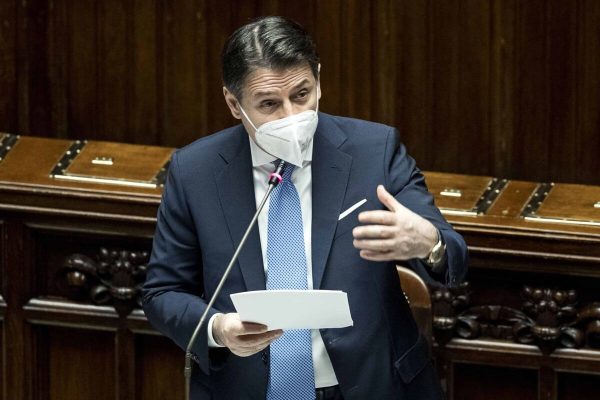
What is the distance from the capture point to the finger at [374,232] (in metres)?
3.07

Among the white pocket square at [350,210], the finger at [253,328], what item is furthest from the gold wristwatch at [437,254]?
the finger at [253,328]

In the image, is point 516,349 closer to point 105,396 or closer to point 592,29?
point 592,29

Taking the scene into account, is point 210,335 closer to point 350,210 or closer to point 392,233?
point 350,210

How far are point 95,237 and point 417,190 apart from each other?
1625mm

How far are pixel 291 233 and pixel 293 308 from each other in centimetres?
41

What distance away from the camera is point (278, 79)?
11.2 ft

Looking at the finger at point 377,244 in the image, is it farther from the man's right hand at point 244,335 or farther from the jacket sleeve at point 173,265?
the jacket sleeve at point 173,265

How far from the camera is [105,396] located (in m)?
4.84

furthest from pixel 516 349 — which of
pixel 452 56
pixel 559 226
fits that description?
pixel 452 56

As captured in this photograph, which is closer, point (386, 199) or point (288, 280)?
point (386, 199)

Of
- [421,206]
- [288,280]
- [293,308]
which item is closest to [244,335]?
[293,308]

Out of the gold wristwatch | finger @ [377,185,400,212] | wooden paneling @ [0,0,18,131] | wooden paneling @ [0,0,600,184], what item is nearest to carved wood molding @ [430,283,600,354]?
wooden paneling @ [0,0,600,184]

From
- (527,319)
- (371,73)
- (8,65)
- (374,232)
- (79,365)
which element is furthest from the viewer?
(8,65)

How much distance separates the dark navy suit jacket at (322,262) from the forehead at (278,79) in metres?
0.21
